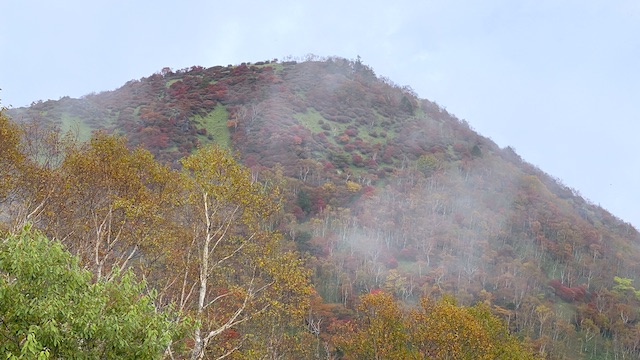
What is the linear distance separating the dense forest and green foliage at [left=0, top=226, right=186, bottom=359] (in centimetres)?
6

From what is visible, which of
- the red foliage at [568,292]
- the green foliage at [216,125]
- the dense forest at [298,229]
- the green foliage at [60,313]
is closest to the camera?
the green foliage at [60,313]

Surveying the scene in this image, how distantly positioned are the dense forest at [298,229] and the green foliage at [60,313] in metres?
0.06

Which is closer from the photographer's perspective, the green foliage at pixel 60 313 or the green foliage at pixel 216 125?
the green foliage at pixel 60 313

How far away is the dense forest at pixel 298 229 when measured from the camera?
16844 millimetres

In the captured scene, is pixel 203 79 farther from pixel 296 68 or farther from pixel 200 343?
pixel 200 343

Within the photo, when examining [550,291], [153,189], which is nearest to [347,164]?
[550,291]

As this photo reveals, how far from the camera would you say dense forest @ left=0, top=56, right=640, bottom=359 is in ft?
55.3

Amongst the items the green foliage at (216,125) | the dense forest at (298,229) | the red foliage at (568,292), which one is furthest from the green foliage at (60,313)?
the green foliage at (216,125)

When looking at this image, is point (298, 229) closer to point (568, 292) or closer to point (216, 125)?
point (216, 125)

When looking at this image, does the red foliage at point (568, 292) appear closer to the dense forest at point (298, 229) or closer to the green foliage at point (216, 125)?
the dense forest at point (298, 229)

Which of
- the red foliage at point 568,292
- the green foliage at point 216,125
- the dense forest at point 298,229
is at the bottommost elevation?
the red foliage at point 568,292

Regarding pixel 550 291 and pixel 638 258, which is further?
pixel 638 258

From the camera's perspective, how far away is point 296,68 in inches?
6309

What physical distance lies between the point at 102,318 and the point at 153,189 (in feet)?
46.9
